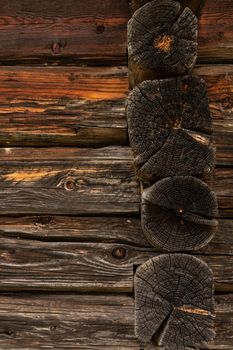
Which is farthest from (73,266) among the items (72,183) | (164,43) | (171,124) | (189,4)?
(189,4)

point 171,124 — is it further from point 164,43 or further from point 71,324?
point 71,324

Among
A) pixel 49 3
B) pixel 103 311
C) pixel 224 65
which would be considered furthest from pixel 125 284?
pixel 49 3

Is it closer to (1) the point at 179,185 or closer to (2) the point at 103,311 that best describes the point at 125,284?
(2) the point at 103,311

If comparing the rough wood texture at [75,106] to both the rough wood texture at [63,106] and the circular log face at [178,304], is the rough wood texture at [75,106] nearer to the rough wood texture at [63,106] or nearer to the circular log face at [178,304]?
the rough wood texture at [63,106]

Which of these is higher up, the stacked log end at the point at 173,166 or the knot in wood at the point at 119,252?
the stacked log end at the point at 173,166

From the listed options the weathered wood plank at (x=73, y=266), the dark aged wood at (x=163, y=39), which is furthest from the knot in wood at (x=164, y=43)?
the weathered wood plank at (x=73, y=266)

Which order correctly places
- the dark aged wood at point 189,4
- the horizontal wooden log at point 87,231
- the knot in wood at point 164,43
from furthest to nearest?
the horizontal wooden log at point 87,231, the dark aged wood at point 189,4, the knot in wood at point 164,43
